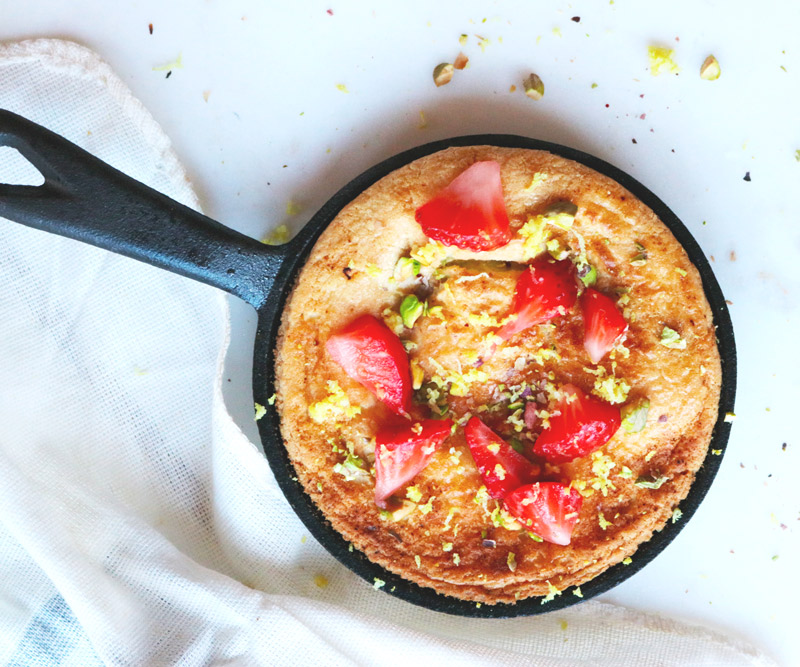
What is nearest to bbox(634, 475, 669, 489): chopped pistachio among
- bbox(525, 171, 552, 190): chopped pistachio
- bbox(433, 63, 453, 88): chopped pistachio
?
bbox(525, 171, 552, 190): chopped pistachio

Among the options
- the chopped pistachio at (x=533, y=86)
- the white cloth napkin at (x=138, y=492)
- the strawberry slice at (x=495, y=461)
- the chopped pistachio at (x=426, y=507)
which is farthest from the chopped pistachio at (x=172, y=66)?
the chopped pistachio at (x=426, y=507)

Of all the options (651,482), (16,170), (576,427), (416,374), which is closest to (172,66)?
(16,170)

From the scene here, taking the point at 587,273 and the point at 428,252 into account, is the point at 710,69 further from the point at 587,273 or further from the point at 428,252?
the point at 428,252

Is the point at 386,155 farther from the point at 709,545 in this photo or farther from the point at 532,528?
the point at 709,545

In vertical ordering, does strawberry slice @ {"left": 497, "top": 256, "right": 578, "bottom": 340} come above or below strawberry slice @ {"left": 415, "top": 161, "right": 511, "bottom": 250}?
below

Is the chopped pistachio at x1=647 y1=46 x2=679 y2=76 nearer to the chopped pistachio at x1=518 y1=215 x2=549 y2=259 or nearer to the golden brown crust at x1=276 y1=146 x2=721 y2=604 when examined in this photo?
the golden brown crust at x1=276 y1=146 x2=721 y2=604

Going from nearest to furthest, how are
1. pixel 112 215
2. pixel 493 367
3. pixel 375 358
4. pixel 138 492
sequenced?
pixel 112 215 → pixel 375 358 → pixel 493 367 → pixel 138 492

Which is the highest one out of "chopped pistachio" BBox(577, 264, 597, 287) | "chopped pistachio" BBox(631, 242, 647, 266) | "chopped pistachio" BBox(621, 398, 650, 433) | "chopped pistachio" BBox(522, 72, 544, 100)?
"chopped pistachio" BBox(522, 72, 544, 100)

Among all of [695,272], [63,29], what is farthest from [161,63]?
[695,272]
